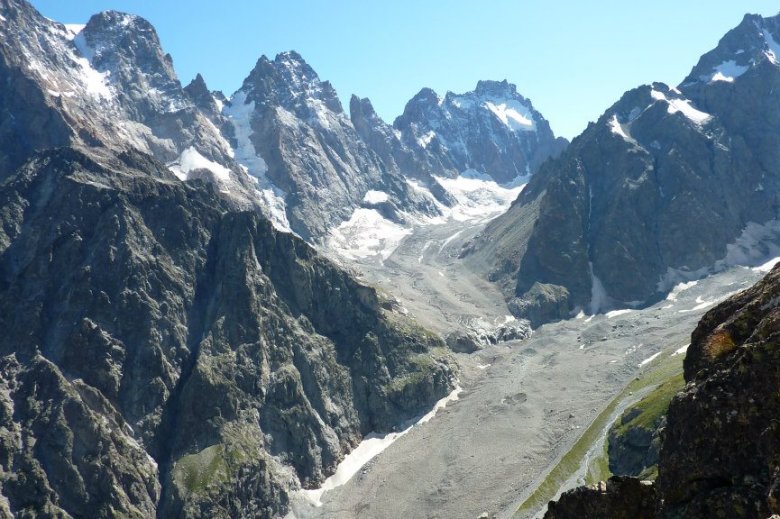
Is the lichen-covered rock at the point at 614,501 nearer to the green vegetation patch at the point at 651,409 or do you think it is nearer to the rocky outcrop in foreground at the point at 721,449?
the rocky outcrop in foreground at the point at 721,449

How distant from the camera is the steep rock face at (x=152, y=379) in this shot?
137750 mm

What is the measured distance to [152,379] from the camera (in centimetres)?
16212

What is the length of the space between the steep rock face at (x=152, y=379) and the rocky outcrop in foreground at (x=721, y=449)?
132353mm

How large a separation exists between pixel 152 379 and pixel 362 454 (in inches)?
2292

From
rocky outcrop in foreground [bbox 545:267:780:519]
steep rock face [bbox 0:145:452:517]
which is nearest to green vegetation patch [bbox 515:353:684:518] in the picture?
steep rock face [bbox 0:145:452:517]

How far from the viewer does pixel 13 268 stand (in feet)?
602

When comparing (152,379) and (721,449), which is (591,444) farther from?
(721,449)

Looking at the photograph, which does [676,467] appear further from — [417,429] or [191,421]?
[417,429]

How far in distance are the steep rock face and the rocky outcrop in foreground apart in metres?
132

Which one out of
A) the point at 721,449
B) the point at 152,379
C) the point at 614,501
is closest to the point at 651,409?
the point at 614,501

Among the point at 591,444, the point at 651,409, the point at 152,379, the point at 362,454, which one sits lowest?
the point at 591,444

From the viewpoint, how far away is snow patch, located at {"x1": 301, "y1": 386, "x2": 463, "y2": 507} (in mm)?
155625

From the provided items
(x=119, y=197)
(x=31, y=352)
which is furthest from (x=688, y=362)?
(x=119, y=197)

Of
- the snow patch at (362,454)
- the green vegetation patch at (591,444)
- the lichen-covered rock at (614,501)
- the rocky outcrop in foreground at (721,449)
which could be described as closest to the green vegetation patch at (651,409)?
the green vegetation patch at (591,444)
